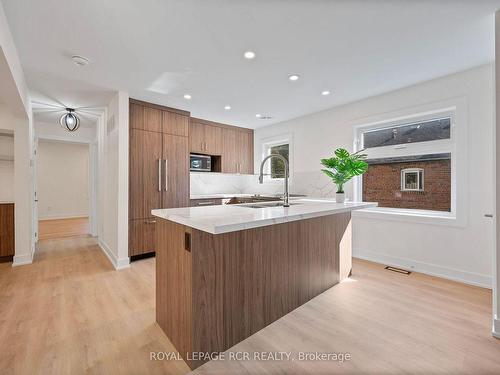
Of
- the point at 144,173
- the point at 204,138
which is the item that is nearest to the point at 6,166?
the point at 144,173

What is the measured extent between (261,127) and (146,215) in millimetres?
2981

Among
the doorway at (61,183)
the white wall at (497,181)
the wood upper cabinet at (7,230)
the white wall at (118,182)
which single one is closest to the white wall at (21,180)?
the wood upper cabinet at (7,230)

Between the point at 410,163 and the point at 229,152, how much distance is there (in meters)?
3.16

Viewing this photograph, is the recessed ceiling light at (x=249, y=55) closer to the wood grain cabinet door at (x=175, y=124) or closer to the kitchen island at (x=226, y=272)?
the kitchen island at (x=226, y=272)

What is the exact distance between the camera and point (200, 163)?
15.0ft

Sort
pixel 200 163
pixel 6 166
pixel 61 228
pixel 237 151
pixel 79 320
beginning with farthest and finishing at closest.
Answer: pixel 61 228, pixel 237 151, pixel 200 163, pixel 6 166, pixel 79 320

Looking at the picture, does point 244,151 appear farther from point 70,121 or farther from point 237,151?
point 70,121

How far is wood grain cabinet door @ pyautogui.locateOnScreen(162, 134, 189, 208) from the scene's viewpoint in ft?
12.1

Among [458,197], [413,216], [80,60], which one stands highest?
[80,60]

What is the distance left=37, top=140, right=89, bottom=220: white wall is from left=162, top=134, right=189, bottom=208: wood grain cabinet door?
5379 mm

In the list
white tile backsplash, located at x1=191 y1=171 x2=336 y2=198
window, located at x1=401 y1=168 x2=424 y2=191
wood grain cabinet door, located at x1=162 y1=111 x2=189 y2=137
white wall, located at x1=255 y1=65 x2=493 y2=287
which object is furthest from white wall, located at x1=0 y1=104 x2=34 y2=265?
window, located at x1=401 y1=168 x2=424 y2=191

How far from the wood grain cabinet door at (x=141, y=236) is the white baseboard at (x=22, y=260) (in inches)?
56.1

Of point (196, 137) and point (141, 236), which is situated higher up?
point (196, 137)

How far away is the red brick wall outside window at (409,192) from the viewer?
115 inches
